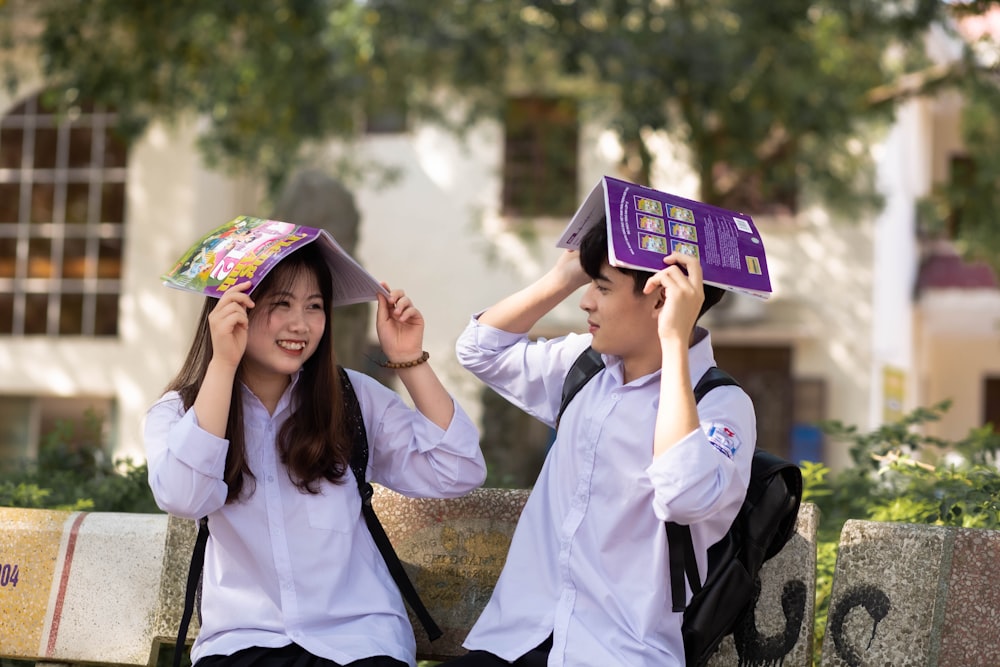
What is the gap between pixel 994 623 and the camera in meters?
3.06

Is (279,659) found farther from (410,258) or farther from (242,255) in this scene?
(410,258)

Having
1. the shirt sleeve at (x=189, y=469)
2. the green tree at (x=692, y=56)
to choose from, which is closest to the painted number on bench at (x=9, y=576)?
the shirt sleeve at (x=189, y=469)

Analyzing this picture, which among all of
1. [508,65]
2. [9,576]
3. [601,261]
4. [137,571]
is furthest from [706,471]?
[508,65]

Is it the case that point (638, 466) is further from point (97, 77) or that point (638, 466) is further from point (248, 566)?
point (97, 77)

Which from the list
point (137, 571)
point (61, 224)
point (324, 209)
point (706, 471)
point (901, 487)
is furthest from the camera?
point (61, 224)

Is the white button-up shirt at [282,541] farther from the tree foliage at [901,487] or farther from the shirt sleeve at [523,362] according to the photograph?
the tree foliage at [901,487]

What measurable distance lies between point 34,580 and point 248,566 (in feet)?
3.17

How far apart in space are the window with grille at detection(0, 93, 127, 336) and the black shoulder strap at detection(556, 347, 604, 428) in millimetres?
14148

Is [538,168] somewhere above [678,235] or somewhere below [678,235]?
above

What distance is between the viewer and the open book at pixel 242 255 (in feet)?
9.59

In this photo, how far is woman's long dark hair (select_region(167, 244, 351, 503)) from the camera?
3.04 meters

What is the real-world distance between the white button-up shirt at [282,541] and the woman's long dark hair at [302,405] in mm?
32

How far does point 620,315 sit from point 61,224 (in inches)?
588

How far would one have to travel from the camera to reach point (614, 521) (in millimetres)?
2840
